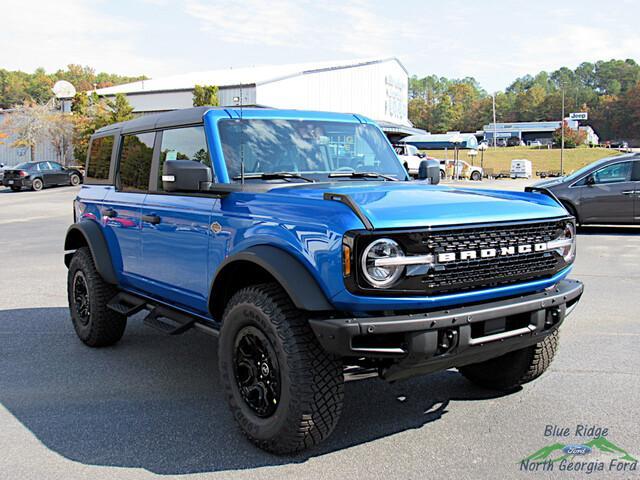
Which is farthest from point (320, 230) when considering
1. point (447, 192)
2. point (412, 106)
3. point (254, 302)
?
point (412, 106)

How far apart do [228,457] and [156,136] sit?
8.85 ft

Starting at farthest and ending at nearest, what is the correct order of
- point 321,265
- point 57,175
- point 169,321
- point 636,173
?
1. point 57,175
2. point 636,173
3. point 169,321
4. point 321,265

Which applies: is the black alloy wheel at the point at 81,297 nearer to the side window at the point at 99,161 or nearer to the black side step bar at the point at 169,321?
the side window at the point at 99,161

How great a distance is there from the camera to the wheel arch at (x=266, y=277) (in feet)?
10.8

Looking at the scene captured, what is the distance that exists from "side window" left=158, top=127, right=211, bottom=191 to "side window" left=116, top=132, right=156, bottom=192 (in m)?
0.23

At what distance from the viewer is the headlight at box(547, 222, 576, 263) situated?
395 centimetres

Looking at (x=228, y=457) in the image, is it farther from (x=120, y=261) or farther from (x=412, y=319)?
(x=120, y=261)

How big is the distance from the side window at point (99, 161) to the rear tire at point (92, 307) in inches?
27.5

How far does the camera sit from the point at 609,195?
554 inches

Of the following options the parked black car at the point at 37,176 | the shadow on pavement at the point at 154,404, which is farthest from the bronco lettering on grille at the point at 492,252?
the parked black car at the point at 37,176

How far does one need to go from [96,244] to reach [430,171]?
2970 mm

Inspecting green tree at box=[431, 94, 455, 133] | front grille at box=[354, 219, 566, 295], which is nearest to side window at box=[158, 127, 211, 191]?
front grille at box=[354, 219, 566, 295]

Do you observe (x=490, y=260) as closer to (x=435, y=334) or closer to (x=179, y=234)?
(x=435, y=334)

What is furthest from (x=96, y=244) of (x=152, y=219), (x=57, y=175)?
(x=57, y=175)
